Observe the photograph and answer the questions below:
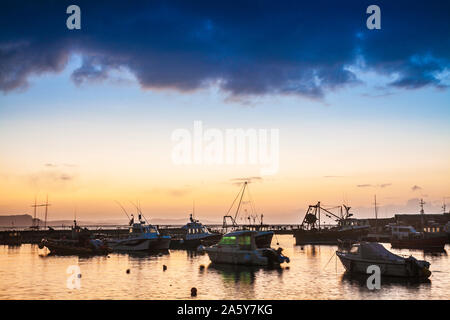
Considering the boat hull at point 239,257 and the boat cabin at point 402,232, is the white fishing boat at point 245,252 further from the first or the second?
the boat cabin at point 402,232

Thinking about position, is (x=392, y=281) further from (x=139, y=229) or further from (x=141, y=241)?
(x=139, y=229)

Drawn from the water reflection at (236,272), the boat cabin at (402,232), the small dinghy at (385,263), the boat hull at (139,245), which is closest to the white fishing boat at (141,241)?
the boat hull at (139,245)

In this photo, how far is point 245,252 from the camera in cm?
5075

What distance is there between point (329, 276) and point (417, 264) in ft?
30.0

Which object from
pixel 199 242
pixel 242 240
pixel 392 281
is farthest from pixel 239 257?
pixel 199 242

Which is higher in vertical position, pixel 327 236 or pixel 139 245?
pixel 139 245

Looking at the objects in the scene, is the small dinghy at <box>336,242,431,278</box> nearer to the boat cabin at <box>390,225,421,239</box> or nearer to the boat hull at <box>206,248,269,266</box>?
the boat hull at <box>206,248,269,266</box>

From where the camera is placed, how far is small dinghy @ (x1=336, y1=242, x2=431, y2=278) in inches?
1515

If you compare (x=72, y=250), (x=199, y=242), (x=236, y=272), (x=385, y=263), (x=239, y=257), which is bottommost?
(x=72, y=250)

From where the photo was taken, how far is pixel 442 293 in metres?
33.4

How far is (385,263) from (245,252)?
17.2 meters

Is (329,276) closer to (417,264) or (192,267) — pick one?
(417,264)

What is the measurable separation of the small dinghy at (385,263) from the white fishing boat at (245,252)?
10.8 metres
